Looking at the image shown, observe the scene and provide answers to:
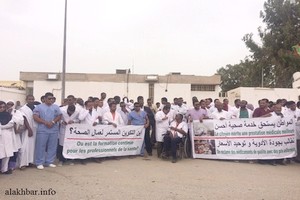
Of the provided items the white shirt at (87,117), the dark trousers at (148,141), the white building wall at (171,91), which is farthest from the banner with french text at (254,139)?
the white building wall at (171,91)

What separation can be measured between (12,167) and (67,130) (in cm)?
169

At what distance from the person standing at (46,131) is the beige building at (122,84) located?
2625 centimetres

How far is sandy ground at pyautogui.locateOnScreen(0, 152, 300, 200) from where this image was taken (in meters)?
6.41

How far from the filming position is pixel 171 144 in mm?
10086

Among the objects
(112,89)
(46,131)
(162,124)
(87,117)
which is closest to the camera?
(46,131)

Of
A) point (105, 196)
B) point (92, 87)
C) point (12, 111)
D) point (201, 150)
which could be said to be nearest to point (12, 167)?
point (12, 111)

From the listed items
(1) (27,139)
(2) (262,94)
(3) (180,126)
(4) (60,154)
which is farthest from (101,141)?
(2) (262,94)

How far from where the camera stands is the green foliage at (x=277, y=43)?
3039cm

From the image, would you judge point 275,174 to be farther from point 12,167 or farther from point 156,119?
point 12,167

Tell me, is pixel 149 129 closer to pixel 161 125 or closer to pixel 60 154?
pixel 161 125

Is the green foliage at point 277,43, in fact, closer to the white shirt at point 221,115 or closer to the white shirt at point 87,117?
the white shirt at point 221,115

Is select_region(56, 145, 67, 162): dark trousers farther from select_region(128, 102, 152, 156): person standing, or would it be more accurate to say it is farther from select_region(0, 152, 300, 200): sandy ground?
select_region(128, 102, 152, 156): person standing

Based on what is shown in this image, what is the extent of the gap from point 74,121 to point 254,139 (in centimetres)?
485

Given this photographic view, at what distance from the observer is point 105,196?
6.20 m
